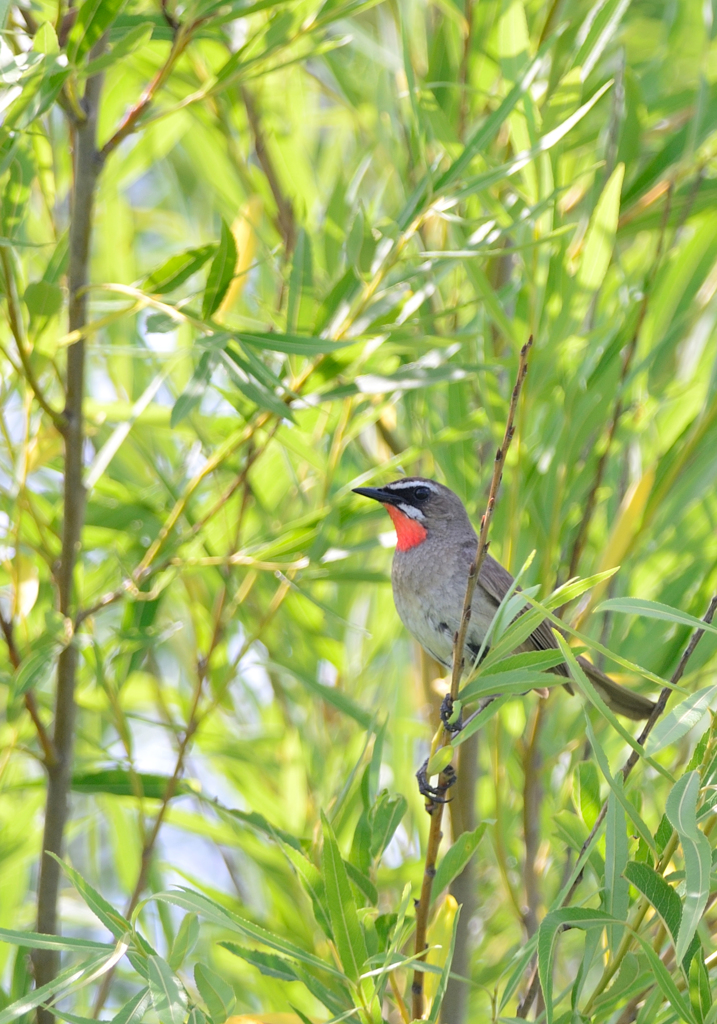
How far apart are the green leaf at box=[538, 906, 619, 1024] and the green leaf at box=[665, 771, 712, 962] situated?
195 mm

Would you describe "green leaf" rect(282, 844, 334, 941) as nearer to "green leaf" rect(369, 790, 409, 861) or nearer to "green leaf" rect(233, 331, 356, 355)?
"green leaf" rect(369, 790, 409, 861)

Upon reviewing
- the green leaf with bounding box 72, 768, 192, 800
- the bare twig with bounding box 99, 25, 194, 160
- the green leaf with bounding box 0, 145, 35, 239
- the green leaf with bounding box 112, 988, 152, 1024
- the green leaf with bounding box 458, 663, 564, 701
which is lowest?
the green leaf with bounding box 72, 768, 192, 800

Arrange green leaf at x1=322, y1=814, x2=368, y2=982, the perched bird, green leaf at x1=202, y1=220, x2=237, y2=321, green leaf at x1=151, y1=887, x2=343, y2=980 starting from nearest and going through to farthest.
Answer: green leaf at x1=151, y1=887, x2=343, y2=980
green leaf at x1=322, y1=814, x2=368, y2=982
green leaf at x1=202, y1=220, x2=237, y2=321
the perched bird

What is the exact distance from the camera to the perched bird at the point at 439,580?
9.14 feet

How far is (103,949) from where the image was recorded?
1589 millimetres

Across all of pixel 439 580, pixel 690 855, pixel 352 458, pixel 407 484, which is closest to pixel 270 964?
pixel 690 855

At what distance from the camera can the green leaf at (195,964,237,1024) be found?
1599 millimetres

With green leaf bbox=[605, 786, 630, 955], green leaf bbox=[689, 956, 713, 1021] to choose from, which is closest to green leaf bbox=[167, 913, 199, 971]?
green leaf bbox=[605, 786, 630, 955]

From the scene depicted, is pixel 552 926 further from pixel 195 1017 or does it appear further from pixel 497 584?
pixel 497 584

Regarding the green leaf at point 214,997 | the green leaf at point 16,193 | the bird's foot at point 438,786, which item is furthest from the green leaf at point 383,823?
the green leaf at point 16,193

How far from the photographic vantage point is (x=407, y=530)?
9.99ft

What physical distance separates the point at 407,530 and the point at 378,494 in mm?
331

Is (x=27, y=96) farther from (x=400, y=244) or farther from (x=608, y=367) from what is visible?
(x=608, y=367)

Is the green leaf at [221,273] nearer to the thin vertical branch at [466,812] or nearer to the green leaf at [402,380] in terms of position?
the green leaf at [402,380]
